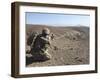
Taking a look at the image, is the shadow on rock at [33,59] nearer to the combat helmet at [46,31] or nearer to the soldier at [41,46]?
the soldier at [41,46]

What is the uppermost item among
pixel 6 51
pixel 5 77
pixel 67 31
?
pixel 67 31

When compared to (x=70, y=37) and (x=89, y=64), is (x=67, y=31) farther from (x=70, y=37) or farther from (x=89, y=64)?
(x=89, y=64)

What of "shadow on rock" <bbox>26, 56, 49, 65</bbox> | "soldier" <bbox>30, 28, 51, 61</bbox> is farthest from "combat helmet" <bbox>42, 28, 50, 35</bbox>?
"shadow on rock" <bbox>26, 56, 49, 65</bbox>

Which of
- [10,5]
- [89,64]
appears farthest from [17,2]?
[89,64]

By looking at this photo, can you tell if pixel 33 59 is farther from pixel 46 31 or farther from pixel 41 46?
pixel 46 31

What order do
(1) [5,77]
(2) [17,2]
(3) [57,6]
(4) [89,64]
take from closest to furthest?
(1) [5,77] < (2) [17,2] < (3) [57,6] < (4) [89,64]

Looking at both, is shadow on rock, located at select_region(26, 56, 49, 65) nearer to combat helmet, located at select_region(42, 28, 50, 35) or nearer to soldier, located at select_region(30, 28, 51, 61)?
soldier, located at select_region(30, 28, 51, 61)

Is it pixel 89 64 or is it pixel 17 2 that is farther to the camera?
pixel 89 64

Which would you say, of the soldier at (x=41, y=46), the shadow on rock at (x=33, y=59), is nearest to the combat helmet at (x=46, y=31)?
the soldier at (x=41, y=46)
